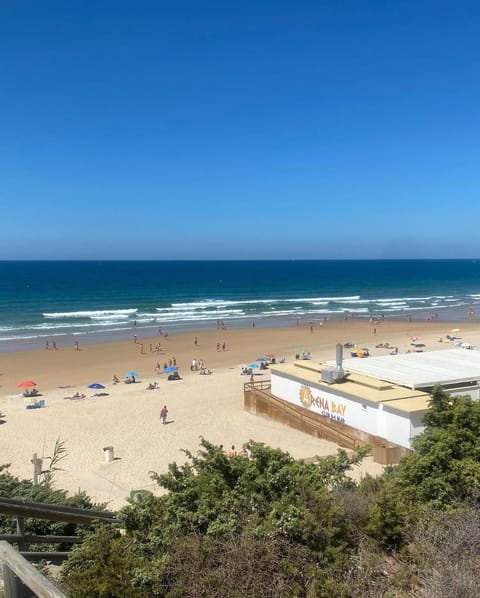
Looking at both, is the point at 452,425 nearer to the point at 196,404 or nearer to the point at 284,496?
the point at 284,496

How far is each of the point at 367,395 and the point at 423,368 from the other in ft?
12.3

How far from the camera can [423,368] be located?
18.9 meters

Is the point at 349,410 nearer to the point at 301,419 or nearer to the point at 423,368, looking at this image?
the point at 301,419

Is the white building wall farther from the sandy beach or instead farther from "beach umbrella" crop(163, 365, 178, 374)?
"beach umbrella" crop(163, 365, 178, 374)

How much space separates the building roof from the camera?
1717 cm

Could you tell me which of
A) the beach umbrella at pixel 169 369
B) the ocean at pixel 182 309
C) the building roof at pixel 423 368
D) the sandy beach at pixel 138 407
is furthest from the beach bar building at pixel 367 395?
the ocean at pixel 182 309

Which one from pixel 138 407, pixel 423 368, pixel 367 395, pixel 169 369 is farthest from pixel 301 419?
pixel 169 369

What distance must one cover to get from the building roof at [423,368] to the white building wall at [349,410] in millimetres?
1824

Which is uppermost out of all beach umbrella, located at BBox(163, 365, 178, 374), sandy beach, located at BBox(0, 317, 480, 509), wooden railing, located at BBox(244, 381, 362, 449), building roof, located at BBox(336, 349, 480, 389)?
building roof, located at BBox(336, 349, 480, 389)

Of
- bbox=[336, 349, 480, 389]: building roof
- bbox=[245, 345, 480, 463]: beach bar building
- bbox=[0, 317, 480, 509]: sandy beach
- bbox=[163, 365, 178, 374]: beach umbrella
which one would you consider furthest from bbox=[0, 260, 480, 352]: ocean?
bbox=[336, 349, 480, 389]: building roof

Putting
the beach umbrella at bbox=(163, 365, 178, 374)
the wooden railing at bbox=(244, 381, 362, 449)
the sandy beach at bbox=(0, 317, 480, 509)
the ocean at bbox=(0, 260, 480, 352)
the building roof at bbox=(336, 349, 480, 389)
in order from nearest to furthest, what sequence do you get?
the sandy beach at bbox=(0, 317, 480, 509), the wooden railing at bbox=(244, 381, 362, 449), the building roof at bbox=(336, 349, 480, 389), the beach umbrella at bbox=(163, 365, 178, 374), the ocean at bbox=(0, 260, 480, 352)

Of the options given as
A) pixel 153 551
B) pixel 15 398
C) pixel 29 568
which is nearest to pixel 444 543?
pixel 153 551

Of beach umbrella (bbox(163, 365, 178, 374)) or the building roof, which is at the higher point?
the building roof

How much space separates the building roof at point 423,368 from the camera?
676 inches
